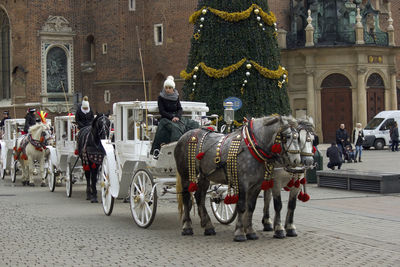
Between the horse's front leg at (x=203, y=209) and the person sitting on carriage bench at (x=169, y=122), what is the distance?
3.67 feet

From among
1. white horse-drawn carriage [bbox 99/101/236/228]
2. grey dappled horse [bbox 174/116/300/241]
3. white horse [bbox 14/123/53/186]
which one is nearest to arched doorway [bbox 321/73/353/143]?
white horse [bbox 14/123/53/186]

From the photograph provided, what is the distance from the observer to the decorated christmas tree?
24234mm

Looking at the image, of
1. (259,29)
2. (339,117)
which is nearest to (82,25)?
(339,117)

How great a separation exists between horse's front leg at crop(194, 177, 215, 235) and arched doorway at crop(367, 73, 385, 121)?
34105 millimetres

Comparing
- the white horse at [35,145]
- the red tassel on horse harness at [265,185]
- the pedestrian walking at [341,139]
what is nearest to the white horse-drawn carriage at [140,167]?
the red tassel on horse harness at [265,185]

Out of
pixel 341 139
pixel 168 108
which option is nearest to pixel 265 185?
pixel 168 108

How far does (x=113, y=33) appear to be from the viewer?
46.7 metres

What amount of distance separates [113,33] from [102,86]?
373 centimetres

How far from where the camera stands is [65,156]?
1942 centimetres

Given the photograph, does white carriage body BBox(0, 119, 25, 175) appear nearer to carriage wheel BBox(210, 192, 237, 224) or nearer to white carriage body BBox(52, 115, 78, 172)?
white carriage body BBox(52, 115, 78, 172)

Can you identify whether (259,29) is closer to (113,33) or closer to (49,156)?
(49,156)

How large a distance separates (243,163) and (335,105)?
34381 mm

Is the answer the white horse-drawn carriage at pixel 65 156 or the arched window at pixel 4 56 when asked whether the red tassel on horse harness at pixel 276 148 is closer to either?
the white horse-drawn carriage at pixel 65 156

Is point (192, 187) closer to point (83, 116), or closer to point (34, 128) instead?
point (83, 116)
